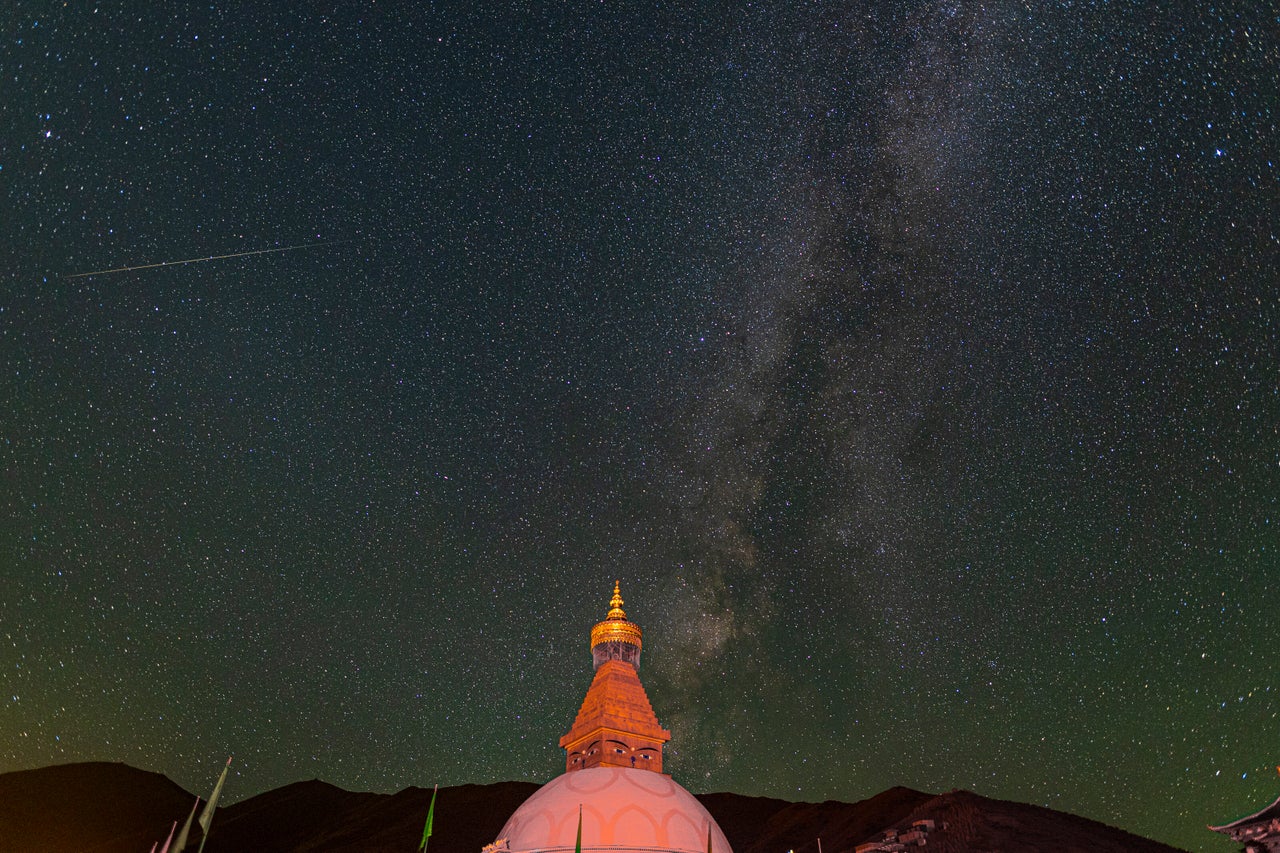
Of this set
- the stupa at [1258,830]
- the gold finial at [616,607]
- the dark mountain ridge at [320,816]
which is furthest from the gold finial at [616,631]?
the dark mountain ridge at [320,816]

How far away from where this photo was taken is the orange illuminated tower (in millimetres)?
37375

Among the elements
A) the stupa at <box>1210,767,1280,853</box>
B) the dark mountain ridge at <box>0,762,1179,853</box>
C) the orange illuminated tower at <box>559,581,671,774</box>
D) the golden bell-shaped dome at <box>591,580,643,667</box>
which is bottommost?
the stupa at <box>1210,767,1280,853</box>

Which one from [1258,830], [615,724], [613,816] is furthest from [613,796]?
[1258,830]

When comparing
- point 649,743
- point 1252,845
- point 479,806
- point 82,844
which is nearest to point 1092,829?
point 1252,845

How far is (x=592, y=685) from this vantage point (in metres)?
40.6

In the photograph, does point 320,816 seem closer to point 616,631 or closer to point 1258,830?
point 616,631

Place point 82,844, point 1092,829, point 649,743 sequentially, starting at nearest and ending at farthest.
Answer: point 649,743
point 1092,829
point 82,844

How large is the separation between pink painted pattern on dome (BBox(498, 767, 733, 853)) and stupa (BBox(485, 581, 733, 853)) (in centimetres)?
3

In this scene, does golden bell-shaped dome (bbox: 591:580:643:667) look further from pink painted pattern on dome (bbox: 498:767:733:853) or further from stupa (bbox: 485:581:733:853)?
pink painted pattern on dome (bbox: 498:767:733:853)

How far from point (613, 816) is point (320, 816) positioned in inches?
3770

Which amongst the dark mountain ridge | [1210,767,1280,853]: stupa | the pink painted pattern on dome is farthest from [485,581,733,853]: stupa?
the dark mountain ridge

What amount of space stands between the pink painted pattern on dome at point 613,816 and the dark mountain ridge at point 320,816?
51936 mm

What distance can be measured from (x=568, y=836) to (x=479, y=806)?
82.1 meters

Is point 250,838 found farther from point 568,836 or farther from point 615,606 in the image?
point 568,836
